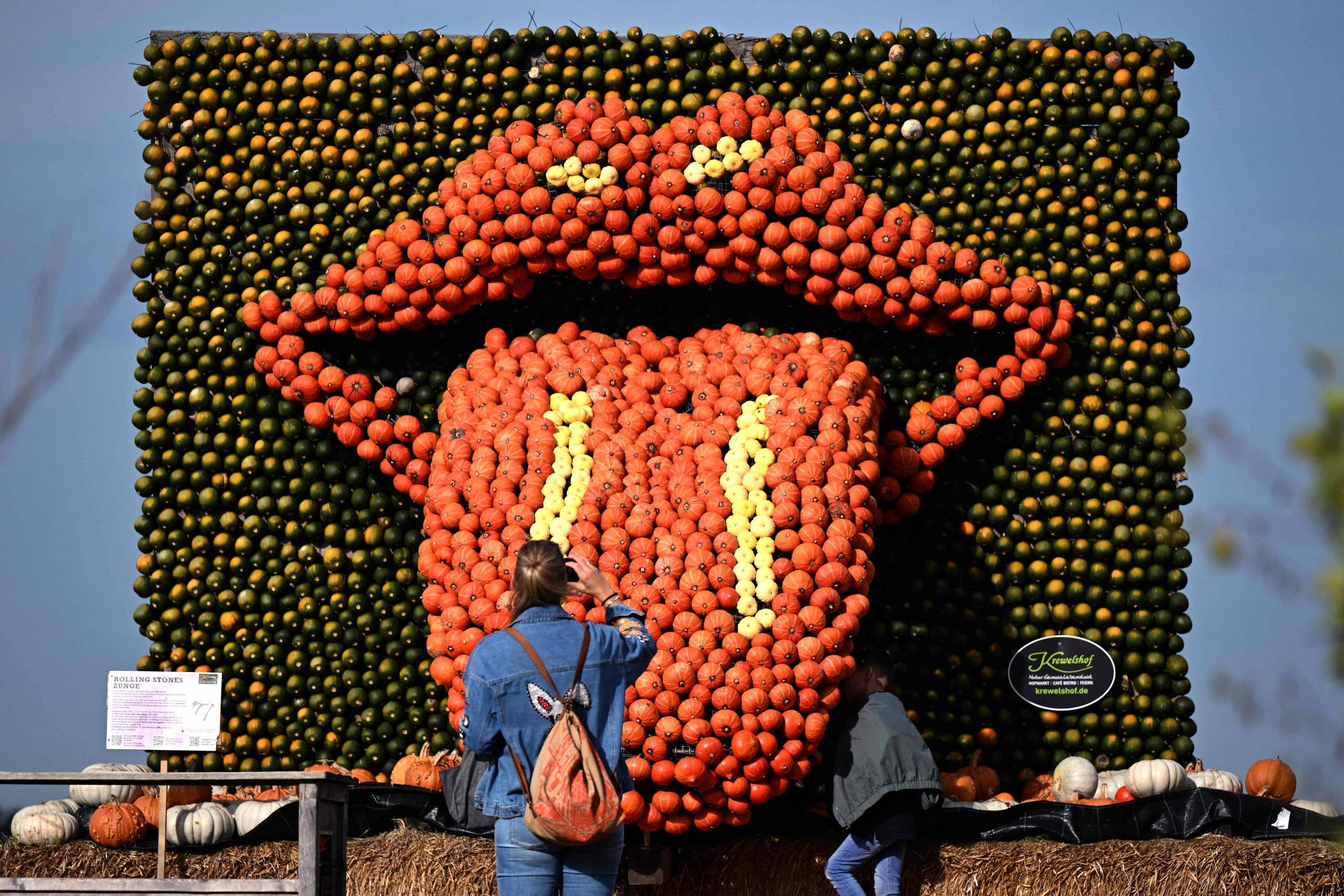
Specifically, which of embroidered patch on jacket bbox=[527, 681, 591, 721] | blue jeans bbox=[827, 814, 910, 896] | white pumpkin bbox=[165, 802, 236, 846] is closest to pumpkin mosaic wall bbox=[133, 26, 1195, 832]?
white pumpkin bbox=[165, 802, 236, 846]

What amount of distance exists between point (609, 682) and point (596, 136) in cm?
387

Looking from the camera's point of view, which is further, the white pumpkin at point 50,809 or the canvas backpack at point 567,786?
the white pumpkin at point 50,809

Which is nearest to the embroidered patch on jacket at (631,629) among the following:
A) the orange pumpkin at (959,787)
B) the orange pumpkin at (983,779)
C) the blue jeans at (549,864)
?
the blue jeans at (549,864)

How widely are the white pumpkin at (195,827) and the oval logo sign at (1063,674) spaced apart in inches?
169

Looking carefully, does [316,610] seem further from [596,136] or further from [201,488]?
[596,136]

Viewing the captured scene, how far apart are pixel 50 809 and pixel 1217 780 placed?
6066 millimetres

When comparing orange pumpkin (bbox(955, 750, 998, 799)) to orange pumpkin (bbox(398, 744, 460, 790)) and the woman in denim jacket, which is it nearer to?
orange pumpkin (bbox(398, 744, 460, 790))

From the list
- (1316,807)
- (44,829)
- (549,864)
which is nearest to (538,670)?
(549,864)

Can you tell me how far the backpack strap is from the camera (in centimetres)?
430

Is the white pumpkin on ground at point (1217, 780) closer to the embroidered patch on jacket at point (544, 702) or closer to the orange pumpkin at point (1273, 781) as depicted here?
the orange pumpkin at point (1273, 781)

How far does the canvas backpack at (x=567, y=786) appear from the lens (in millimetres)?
4180

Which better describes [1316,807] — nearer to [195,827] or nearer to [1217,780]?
[1217,780]

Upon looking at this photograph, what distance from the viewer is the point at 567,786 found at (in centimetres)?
419

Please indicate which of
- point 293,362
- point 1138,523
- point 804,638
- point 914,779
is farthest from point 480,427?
point 1138,523
